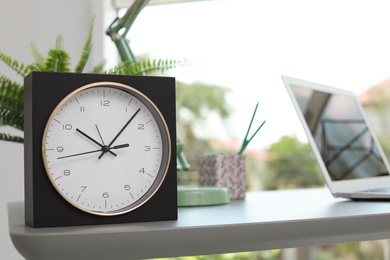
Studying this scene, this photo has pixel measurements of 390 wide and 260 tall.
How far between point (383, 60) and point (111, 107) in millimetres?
1962

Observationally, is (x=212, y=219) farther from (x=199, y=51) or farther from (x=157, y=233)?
(x=199, y=51)

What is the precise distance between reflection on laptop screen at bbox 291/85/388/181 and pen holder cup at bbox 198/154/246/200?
0.21m

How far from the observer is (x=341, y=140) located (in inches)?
60.5

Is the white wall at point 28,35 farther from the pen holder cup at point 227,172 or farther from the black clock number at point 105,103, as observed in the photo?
the black clock number at point 105,103

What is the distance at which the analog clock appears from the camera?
0.87m

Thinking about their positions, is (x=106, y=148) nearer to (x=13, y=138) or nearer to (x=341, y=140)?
(x=13, y=138)

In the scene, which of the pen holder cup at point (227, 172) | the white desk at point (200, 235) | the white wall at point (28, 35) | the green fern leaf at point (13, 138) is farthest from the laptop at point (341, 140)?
the white wall at point (28, 35)

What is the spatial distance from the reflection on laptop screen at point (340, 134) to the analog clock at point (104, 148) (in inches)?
23.3

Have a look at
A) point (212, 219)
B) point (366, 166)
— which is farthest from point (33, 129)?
point (366, 166)

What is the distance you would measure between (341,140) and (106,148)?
2.61 feet

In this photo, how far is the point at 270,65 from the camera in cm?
262

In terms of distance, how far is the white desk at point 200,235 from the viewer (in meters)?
0.77

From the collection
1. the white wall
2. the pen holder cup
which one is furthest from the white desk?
the white wall

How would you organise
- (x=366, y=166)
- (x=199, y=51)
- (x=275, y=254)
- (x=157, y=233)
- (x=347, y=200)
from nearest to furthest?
(x=157, y=233) < (x=347, y=200) < (x=366, y=166) < (x=199, y=51) < (x=275, y=254)
